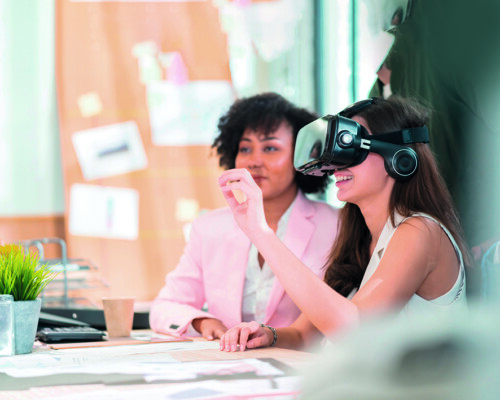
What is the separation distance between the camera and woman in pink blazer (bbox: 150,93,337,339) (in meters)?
1.91

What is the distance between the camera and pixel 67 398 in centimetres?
75

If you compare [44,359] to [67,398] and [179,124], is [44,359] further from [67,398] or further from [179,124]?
[179,124]

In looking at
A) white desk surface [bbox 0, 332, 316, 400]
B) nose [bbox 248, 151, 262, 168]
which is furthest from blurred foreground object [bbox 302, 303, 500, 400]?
nose [bbox 248, 151, 262, 168]

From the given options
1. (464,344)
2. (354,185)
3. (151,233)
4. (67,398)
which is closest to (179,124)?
(151,233)

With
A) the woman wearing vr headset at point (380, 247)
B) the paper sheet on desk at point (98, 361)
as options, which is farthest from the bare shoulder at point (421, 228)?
the paper sheet on desk at point (98, 361)

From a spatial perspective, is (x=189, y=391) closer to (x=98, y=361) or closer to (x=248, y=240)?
(x=98, y=361)

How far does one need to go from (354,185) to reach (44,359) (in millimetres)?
735

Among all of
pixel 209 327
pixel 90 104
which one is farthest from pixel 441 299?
pixel 90 104

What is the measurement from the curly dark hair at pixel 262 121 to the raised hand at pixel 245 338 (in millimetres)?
932

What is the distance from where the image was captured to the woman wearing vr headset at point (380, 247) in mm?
1221

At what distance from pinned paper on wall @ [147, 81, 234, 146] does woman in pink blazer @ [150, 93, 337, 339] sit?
4.14 feet

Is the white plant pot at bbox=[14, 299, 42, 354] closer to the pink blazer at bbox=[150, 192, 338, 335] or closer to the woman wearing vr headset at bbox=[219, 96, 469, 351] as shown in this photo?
the woman wearing vr headset at bbox=[219, 96, 469, 351]

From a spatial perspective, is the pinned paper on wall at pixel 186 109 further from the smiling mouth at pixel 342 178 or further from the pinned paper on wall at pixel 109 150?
the smiling mouth at pixel 342 178

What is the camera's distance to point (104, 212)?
337cm
